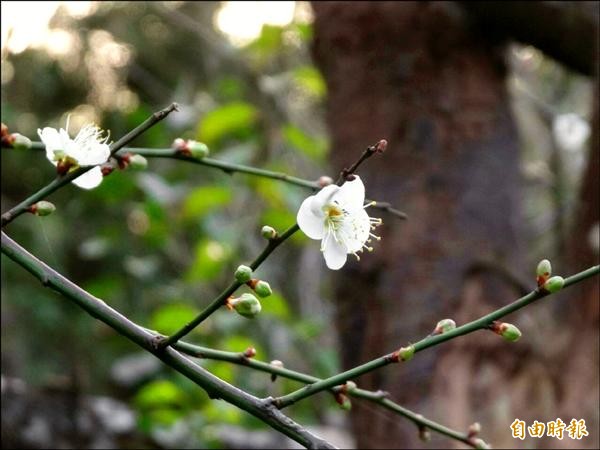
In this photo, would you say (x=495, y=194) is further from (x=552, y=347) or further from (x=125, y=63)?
(x=125, y=63)

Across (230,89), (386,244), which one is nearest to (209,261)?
(386,244)

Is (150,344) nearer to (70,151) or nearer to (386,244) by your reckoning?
(70,151)

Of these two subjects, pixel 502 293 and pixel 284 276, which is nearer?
pixel 502 293

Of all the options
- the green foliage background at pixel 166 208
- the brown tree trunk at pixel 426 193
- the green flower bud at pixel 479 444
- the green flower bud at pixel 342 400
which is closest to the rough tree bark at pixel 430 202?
the brown tree trunk at pixel 426 193

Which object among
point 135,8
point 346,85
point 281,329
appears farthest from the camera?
point 135,8

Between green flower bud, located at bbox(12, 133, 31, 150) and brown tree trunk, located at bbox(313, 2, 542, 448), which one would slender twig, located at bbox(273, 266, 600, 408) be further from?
brown tree trunk, located at bbox(313, 2, 542, 448)

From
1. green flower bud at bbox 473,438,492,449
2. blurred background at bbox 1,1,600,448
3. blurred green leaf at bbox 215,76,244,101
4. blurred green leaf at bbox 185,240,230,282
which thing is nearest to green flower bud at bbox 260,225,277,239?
green flower bud at bbox 473,438,492,449

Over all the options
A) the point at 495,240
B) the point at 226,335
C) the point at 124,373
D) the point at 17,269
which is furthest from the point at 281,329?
the point at 495,240
